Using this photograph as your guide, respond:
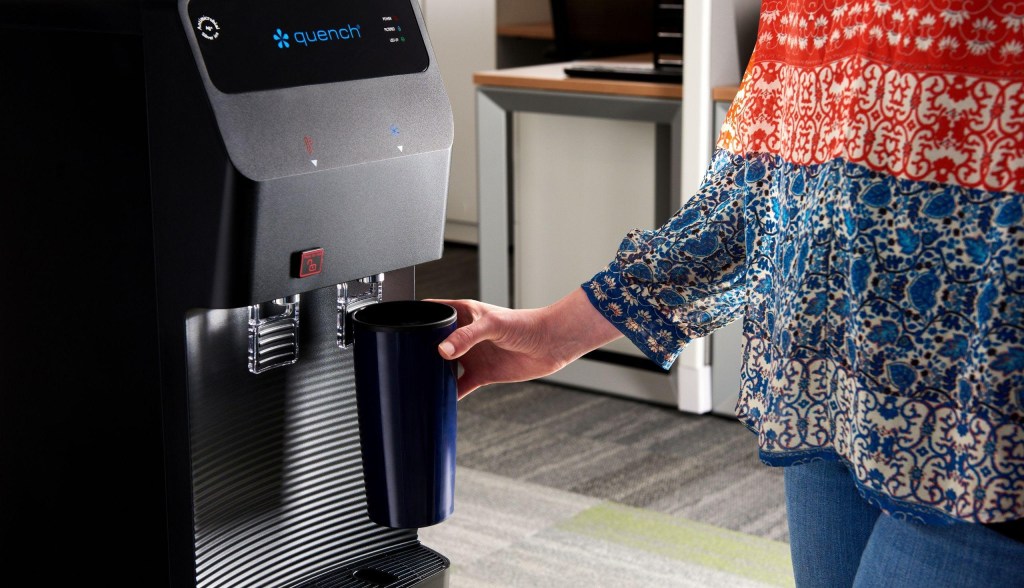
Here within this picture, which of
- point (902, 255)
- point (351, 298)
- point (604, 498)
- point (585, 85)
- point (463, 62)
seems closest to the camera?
point (902, 255)

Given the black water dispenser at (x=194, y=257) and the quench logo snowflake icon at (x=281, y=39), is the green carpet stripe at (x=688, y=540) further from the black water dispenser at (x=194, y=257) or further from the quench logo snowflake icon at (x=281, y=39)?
the quench logo snowflake icon at (x=281, y=39)

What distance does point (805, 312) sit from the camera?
801 millimetres

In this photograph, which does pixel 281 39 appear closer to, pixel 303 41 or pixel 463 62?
pixel 303 41

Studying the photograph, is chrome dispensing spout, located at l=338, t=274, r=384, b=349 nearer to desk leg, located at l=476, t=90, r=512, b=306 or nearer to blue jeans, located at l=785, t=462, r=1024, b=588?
blue jeans, located at l=785, t=462, r=1024, b=588

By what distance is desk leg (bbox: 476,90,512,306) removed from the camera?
9.93 ft

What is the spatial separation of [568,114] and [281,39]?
2079 mm

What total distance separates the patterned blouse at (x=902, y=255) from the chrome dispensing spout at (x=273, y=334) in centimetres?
35

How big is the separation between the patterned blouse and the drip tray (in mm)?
327

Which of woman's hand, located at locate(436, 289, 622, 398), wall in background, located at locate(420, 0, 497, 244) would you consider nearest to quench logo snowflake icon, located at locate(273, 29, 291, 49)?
woman's hand, located at locate(436, 289, 622, 398)

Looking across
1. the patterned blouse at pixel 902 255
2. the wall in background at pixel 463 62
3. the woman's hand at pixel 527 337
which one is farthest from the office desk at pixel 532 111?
the patterned blouse at pixel 902 255

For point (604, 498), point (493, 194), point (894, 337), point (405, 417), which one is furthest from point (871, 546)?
point (493, 194)

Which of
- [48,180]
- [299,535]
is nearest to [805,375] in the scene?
[299,535]

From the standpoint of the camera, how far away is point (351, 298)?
973 mm

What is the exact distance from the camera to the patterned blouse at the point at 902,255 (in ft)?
2.33
